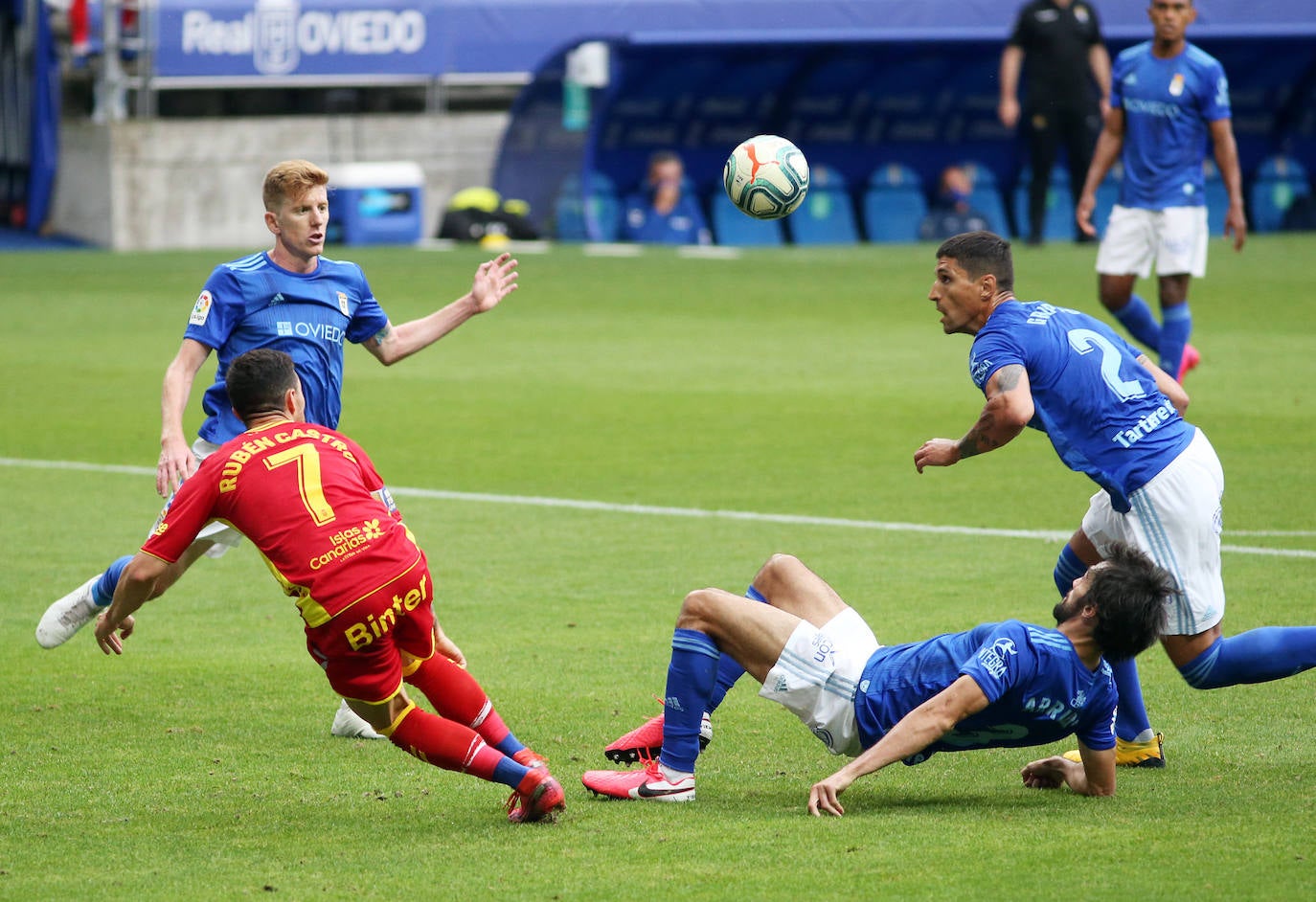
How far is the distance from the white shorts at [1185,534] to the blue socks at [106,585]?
3368 millimetres

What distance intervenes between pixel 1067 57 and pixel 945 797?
60.6 feet

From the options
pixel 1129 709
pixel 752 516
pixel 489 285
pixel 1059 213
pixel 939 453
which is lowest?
pixel 1059 213

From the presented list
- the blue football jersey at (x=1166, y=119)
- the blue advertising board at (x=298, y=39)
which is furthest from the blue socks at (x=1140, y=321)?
the blue advertising board at (x=298, y=39)

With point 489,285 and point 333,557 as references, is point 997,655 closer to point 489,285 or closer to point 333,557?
point 333,557

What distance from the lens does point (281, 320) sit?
22.1ft

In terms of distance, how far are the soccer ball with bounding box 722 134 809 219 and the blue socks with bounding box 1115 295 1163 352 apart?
4637 mm

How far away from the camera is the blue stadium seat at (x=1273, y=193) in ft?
97.1

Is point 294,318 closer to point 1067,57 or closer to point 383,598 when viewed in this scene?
point 383,598

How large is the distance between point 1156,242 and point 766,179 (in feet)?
16.0

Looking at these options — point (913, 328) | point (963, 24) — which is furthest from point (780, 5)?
point (913, 328)

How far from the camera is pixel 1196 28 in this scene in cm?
2788

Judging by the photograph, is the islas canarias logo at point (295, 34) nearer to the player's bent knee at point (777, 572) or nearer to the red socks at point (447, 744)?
the player's bent knee at point (777, 572)

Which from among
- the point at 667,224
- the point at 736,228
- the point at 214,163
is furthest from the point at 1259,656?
the point at 214,163

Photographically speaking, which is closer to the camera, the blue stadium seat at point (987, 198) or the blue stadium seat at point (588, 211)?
the blue stadium seat at point (588, 211)
